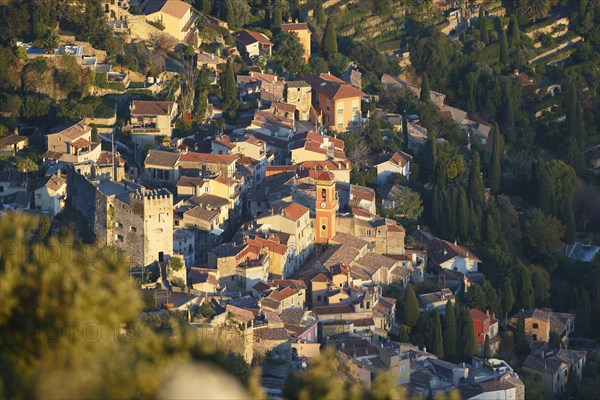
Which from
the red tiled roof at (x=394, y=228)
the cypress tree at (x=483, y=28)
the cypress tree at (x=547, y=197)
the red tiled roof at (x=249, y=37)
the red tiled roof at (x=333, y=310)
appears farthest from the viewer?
the cypress tree at (x=483, y=28)

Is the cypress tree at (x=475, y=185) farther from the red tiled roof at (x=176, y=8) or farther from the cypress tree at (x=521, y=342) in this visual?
the red tiled roof at (x=176, y=8)

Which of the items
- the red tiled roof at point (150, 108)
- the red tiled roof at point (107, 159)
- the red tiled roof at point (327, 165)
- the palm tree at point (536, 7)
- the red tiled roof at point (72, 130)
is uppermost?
the palm tree at point (536, 7)

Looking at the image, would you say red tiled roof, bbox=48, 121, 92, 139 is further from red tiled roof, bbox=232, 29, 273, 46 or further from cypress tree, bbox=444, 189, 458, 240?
red tiled roof, bbox=232, 29, 273, 46

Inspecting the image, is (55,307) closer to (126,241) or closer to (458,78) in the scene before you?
(126,241)

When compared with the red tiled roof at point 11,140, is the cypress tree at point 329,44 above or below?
above

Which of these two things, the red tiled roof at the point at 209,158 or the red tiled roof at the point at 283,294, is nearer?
the red tiled roof at the point at 283,294

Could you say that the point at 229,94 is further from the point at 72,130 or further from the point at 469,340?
the point at 469,340

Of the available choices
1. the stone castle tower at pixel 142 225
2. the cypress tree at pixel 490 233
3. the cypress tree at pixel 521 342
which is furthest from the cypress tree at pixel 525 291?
the stone castle tower at pixel 142 225

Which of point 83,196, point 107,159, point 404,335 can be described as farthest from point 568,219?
point 83,196
